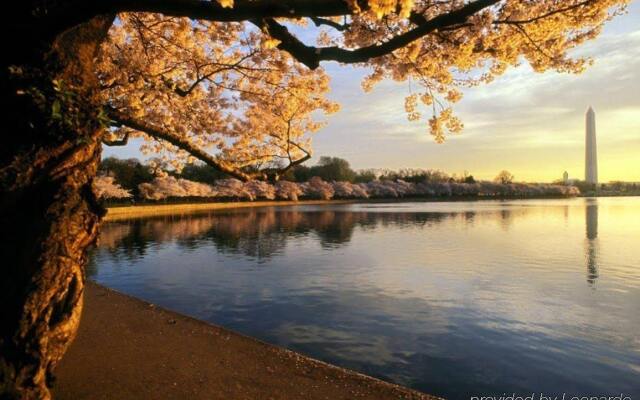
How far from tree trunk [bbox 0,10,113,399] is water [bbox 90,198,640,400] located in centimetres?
541

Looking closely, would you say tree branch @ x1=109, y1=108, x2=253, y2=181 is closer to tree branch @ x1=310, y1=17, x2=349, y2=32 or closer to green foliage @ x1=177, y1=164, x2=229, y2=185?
tree branch @ x1=310, y1=17, x2=349, y2=32

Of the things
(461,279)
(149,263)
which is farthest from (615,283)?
(149,263)

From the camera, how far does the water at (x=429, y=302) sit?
827 centimetres

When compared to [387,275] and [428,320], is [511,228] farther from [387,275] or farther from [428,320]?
[428,320]

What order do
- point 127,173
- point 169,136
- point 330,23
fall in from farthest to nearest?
point 127,173
point 169,136
point 330,23

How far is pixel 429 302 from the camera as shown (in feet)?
42.9

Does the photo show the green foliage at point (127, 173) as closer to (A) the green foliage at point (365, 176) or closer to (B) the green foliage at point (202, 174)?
(B) the green foliage at point (202, 174)

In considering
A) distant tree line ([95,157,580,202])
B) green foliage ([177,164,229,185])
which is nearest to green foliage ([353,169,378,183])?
distant tree line ([95,157,580,202])

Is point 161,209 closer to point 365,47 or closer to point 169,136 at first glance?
point 169,136

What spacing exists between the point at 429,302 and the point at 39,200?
11.1 meters

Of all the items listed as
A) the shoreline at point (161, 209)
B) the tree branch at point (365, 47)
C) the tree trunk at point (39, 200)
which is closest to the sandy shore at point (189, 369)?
the tree trunk at point (39, 200)

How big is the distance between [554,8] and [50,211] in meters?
7.62

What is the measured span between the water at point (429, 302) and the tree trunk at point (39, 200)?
5.41 meters

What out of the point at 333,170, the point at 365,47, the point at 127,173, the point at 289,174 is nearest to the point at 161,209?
the point at 127,173
